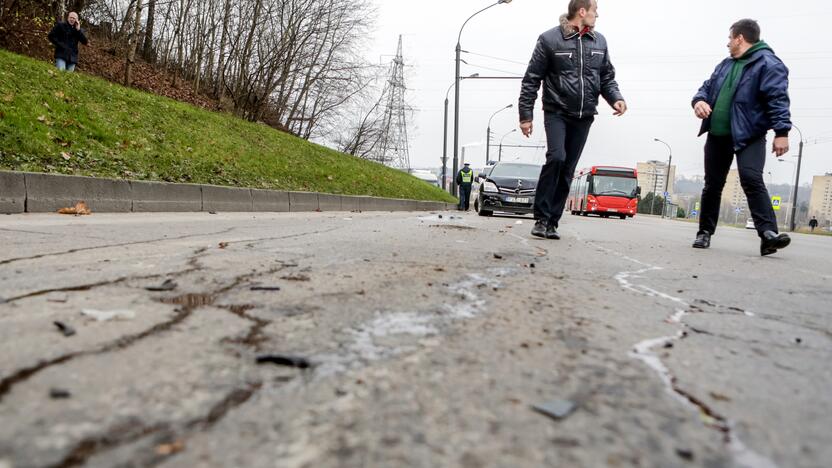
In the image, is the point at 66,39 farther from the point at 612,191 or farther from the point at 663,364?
the point at 612,191

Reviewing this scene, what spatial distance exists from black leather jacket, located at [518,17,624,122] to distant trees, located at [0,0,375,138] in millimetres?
14819

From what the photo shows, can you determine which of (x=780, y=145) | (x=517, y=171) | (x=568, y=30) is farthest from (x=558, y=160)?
(x=517, y=171)

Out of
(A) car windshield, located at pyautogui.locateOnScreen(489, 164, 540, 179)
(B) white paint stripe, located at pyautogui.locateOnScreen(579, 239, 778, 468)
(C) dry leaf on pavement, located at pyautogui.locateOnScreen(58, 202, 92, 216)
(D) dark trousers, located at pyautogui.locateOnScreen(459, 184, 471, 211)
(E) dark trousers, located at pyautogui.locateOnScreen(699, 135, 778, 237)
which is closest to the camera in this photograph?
(B) white paint stripe, located at pyautogui.locateOnScreen(579, 239, 778, 468)

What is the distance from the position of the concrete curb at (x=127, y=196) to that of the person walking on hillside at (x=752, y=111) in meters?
6.59

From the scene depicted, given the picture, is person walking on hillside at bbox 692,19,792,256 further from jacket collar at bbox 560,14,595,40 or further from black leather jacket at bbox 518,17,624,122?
jacket collar at bbox 560,14,595,40

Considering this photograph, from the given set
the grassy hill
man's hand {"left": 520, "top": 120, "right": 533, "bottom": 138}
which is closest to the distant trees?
the grassy hill

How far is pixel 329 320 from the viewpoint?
1721mm

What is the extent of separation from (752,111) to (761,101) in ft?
0.36

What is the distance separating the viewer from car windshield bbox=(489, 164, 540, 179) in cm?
1522

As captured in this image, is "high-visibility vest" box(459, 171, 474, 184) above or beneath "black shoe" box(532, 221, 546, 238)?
above

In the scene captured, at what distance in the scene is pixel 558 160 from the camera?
552 cm

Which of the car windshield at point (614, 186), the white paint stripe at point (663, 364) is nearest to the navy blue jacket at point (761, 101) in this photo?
the white paint stripe at point (663, 364)

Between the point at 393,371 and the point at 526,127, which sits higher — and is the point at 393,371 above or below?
below

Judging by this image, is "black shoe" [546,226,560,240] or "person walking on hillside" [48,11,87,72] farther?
"person walking on hillside" [48,11,87,72]
